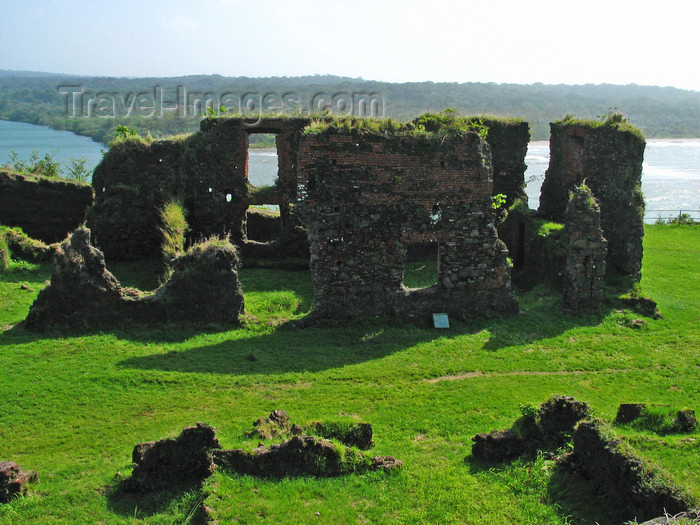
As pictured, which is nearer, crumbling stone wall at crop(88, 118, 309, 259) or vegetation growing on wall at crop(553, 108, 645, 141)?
vegetation growing on wall at crop(553, 108, 645, 141)

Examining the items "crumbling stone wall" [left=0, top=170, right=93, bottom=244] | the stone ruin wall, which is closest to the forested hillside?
"crumbling stone wall" [left=0, top=170, right=93, bottom=244]

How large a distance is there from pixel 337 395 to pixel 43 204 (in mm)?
15105

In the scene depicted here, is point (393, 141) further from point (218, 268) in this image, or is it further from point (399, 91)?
point (399, 91)

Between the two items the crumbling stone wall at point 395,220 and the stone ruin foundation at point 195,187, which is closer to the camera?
the crumbling stone wall at point 395,220

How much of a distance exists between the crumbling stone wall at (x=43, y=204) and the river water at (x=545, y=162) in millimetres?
7851

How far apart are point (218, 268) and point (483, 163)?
6884 millimetres

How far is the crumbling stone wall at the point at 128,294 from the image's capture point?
13406 millimetres

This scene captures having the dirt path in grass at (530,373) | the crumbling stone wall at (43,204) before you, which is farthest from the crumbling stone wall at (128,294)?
the crumbling stone wall at (43,204)

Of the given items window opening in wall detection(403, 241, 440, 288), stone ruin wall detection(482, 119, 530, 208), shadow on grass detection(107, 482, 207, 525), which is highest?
stone ruin wall detection(482, 119, 530, 208)

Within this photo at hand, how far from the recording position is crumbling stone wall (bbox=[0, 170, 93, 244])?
811 inches

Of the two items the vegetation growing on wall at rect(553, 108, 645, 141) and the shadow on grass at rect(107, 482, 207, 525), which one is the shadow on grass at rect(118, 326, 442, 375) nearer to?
the shadow on grass at rect(107, 482, 207, 525)

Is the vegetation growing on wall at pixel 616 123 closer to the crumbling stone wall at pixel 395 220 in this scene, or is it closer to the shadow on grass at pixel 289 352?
the crumbling stone wall at pixel 395 220

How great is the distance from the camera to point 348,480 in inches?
317

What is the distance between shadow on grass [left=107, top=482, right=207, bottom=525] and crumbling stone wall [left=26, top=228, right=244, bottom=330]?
641cm
